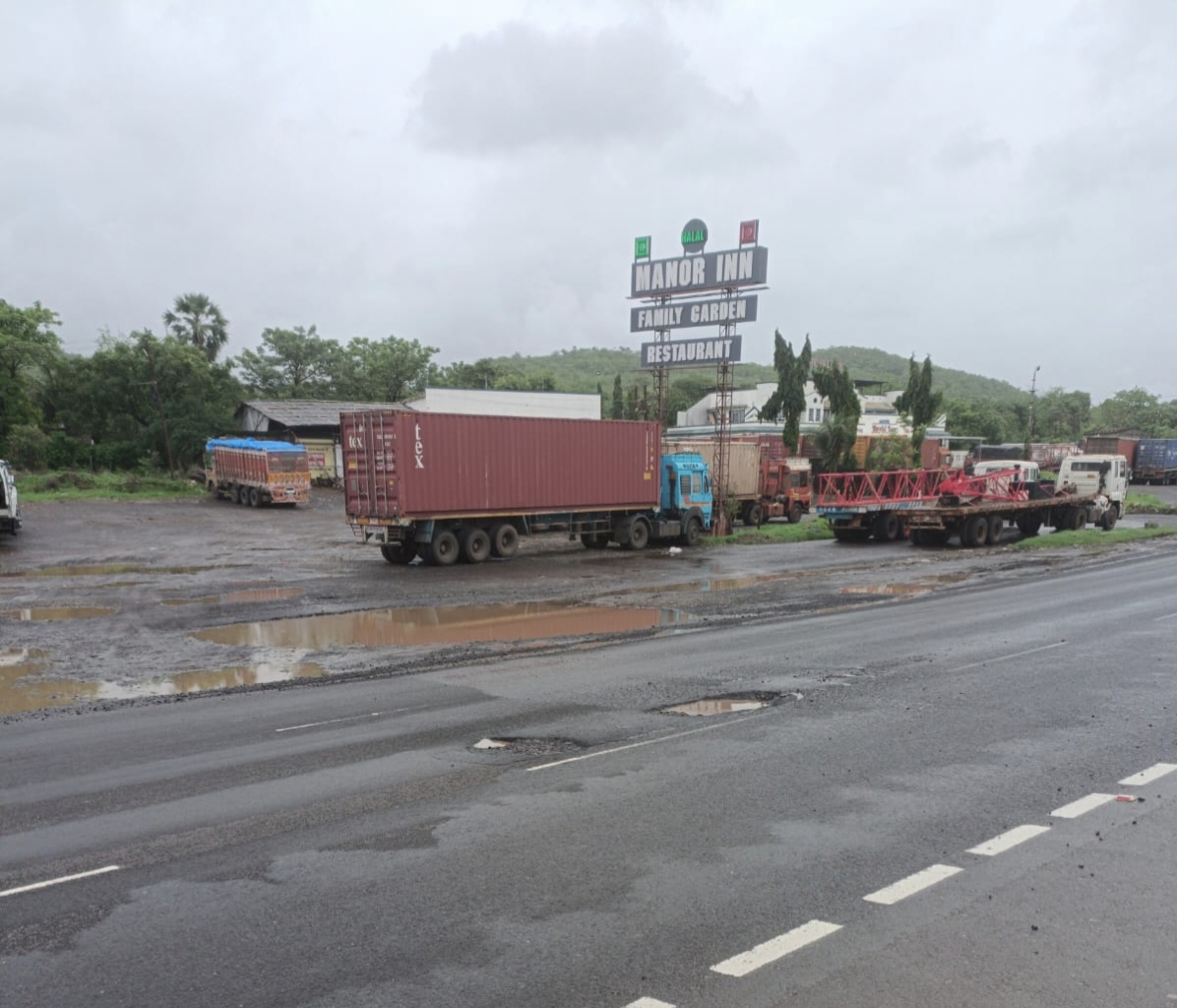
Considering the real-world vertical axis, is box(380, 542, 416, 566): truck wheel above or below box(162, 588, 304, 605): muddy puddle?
above

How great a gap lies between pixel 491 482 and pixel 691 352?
12.2 meters

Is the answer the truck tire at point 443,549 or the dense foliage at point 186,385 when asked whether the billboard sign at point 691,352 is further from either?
the truck tire at point 443,549

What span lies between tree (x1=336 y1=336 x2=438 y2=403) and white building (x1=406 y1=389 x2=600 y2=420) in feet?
44.8

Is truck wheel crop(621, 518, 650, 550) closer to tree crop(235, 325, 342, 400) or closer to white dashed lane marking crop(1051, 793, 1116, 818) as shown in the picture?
white dashed lane marking crop(1051, 793, 1116, 818)

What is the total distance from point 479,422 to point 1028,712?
59.2 feet

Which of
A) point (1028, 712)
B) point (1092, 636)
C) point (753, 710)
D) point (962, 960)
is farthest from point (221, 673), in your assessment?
point (1092, 636)

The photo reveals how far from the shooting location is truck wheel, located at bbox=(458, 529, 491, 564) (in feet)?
82.8

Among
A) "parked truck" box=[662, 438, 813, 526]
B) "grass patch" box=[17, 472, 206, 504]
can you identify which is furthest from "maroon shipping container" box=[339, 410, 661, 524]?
"grass patch" box=[17, 472, 206, 504]

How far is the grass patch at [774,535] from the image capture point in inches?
1287

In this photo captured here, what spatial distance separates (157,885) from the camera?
5.14m

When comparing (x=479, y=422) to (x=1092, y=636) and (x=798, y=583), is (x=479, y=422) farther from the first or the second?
(x=1092, y=636)

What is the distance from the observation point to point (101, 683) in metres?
11.4

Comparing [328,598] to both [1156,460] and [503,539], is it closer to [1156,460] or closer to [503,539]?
[503,539]

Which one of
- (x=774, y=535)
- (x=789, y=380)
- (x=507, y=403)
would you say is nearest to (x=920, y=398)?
(x=789, y=380)
